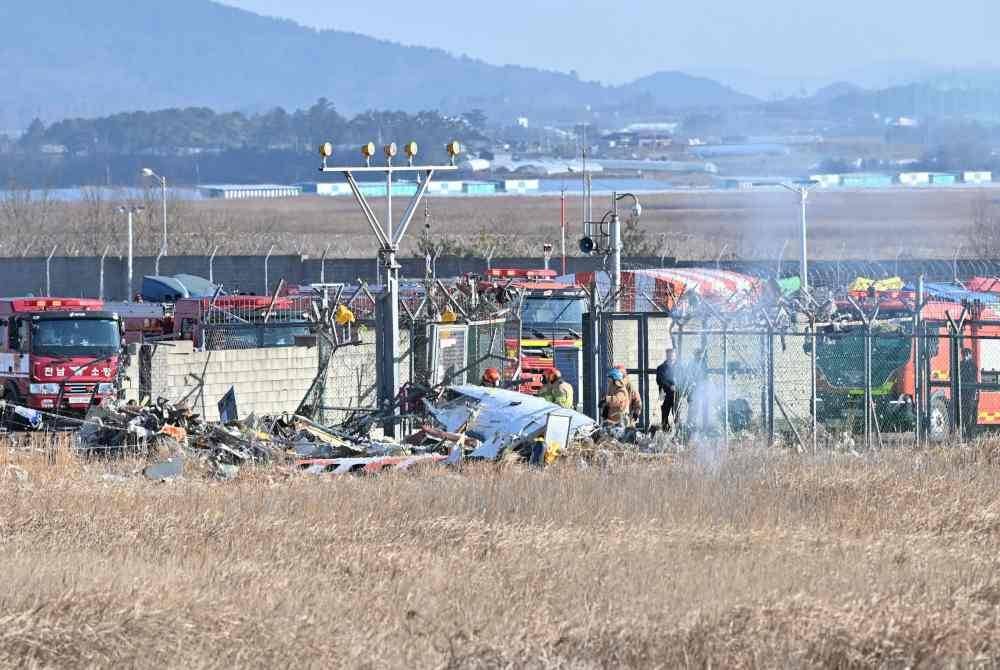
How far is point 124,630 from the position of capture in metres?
9.93

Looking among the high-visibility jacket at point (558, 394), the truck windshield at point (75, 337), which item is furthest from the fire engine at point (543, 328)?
the truck windshield at point (75, 337)

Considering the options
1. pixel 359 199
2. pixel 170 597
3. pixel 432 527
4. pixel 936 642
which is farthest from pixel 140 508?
pixel 359 199

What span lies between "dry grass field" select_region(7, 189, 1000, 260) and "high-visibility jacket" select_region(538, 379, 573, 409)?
91.9 feet

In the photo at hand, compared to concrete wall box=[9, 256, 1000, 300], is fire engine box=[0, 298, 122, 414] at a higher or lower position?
lower

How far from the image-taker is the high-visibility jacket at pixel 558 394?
22109 millimetres

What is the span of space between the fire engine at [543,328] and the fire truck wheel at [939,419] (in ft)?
21.2

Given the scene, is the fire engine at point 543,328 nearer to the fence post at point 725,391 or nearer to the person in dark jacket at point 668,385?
the person in dark jacket at point 668,385

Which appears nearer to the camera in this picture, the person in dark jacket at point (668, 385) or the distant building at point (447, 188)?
the person in dark jacket at point (668, 385)

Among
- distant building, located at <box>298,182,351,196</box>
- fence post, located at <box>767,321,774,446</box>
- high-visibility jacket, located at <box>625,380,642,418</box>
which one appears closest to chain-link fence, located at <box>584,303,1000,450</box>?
fence post, located at <box>767,321,774,446</box>

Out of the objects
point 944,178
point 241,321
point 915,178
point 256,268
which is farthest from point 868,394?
point 256,268

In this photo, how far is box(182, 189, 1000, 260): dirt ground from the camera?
190 feet

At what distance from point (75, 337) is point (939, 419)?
1334cm

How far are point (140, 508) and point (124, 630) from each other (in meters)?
4.78

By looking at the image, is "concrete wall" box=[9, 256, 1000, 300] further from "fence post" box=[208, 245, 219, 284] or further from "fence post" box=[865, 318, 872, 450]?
"fence post" box=[865, 318, 872, 450]
